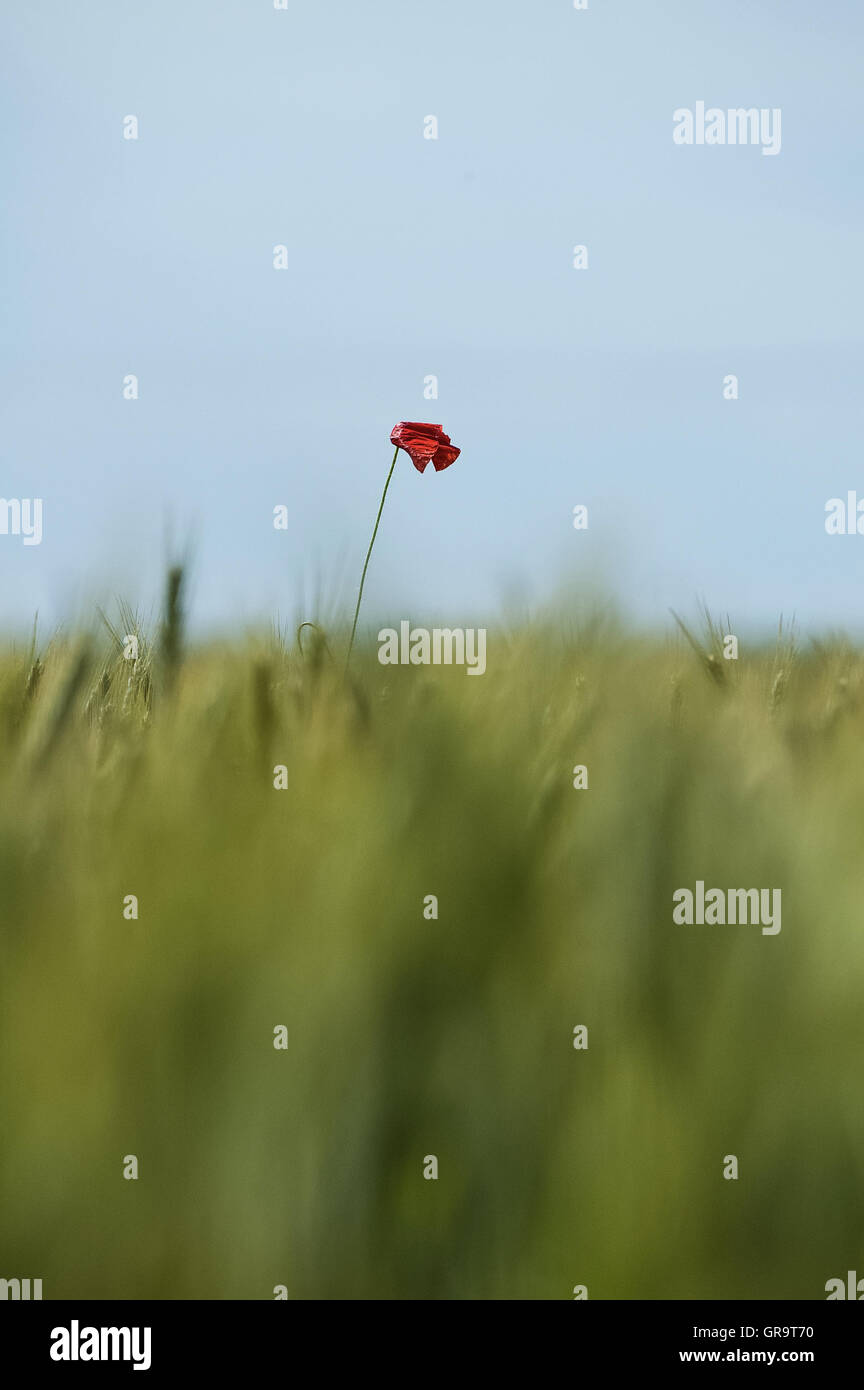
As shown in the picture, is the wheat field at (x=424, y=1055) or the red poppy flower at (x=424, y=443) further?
the red poppy flower at (x=424, y=443)

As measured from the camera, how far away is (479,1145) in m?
0.43

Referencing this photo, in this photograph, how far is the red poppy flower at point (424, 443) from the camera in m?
0.83

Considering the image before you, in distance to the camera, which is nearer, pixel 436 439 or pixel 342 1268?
pixel 342 1268

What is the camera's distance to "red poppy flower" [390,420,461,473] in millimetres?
834

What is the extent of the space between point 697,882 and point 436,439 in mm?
498

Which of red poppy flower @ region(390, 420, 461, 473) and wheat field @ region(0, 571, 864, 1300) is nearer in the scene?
wheat field @ region(0, 571, 864, 1300)

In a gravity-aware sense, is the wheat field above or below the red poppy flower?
below

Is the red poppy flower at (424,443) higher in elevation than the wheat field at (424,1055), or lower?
higher

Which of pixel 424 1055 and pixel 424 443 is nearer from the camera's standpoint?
pixel 424 1055

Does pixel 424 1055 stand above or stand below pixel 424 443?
below

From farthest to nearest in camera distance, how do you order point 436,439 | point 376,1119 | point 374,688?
1. point 436,439
2. point 374,688
3. point 376,1119

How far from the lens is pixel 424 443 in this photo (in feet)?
2.76

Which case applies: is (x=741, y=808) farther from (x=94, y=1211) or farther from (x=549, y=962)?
(x=94, y=1211)
